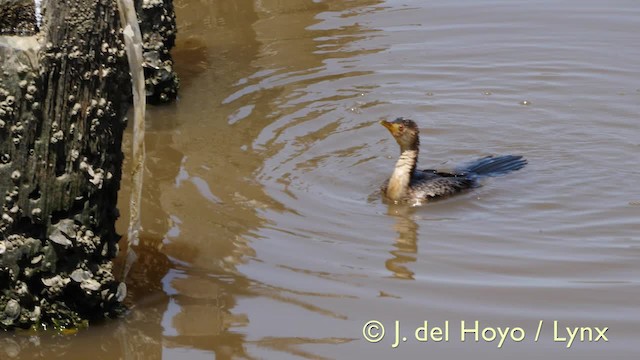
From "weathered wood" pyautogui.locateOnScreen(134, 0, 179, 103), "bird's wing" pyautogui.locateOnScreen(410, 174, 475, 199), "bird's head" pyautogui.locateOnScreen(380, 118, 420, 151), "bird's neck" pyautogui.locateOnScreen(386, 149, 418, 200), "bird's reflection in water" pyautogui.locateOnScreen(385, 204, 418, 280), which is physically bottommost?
"bird's reflection in water" pyautogui.locateOnScreen(385, 204, 418, 280)

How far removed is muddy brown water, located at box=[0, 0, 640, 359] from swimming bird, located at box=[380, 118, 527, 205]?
0.10m

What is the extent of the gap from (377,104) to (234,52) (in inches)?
84.2

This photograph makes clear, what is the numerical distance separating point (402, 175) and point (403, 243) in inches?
44.0

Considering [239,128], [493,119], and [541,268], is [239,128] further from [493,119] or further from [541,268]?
[541,268]

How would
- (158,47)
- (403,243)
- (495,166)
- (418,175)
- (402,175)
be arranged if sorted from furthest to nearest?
(158,47), (495,166), (418,175), (402,175), (403,243)

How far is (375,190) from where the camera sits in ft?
27.8

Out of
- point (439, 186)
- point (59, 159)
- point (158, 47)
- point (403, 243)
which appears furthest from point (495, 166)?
point (59, 159)

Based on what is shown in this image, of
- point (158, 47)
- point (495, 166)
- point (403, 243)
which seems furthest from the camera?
point (158, 47)

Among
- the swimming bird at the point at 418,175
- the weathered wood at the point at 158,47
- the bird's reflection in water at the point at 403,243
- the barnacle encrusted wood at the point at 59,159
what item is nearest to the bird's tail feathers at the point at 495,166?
the swimming bird at the point at 418,175

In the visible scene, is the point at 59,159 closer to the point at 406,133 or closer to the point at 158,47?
the point at 406,133

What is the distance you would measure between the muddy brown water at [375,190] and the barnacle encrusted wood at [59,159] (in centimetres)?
29

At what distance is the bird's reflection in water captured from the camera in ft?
22.1

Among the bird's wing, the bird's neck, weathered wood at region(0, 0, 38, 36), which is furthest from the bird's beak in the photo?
weathered wood at region(0, 0, 38, 36)

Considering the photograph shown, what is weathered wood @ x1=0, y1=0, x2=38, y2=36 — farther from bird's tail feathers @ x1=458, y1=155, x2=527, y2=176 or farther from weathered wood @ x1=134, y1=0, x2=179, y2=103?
bird's tail feathers @ x1=458, y1=155, x2=527, y2=176
